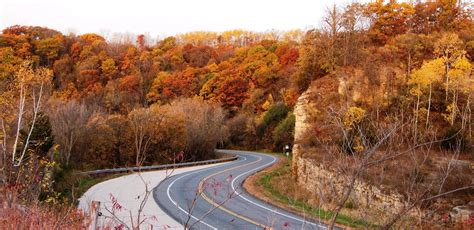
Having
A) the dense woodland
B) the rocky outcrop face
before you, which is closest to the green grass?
the rocky outcrop face

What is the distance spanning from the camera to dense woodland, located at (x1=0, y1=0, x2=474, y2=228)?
19984 mm

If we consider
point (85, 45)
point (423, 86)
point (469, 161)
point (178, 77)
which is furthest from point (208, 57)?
point (469, 161)

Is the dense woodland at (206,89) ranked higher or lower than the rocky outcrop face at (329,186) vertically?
higher

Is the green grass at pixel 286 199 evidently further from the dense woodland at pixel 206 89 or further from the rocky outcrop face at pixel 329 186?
the dense woodland at pixel 206 89

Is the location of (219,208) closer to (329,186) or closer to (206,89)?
(329,186)

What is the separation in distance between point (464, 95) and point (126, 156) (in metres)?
27.6

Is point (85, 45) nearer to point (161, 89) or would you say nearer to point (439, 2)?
point (161, 89)

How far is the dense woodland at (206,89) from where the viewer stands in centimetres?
1998

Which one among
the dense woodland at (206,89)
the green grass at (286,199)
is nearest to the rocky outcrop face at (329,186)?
the green grass at (286,199)

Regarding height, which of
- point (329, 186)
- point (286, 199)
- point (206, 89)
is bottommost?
point (286, 199)

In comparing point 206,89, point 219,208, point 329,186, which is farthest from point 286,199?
point 206,89

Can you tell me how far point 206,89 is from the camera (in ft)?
218

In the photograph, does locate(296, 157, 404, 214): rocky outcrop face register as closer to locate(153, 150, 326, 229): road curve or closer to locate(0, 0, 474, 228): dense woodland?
locate(0, 0, 474, 228): dense woodland

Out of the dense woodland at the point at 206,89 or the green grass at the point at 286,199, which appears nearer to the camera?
the green grass at the point at 286,199
